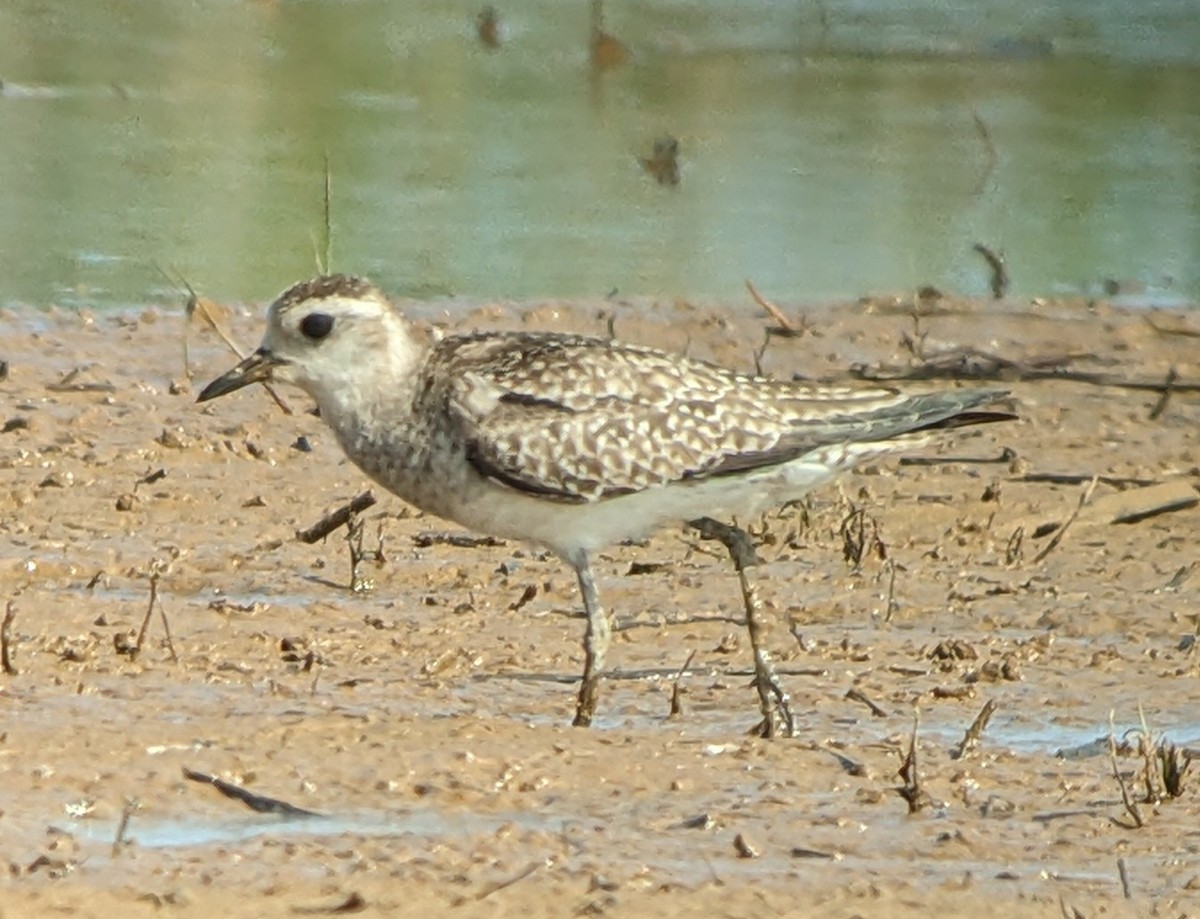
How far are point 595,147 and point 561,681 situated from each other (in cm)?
1229

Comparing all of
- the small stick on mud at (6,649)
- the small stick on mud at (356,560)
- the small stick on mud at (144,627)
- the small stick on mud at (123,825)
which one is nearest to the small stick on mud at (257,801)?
the small stick on mud at (123,825)

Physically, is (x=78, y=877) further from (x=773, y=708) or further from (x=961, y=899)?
(x=773, y=708)

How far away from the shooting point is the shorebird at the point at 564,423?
8.31m

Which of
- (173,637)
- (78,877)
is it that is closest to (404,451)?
(173,637)

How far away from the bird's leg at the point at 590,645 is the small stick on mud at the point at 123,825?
64.9 inches

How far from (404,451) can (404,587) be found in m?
1.40

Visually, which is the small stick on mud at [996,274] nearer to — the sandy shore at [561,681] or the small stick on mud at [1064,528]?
the sandy shore at [561,681]

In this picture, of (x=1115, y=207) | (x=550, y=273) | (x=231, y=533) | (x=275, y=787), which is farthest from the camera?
(x=1115, y=207)

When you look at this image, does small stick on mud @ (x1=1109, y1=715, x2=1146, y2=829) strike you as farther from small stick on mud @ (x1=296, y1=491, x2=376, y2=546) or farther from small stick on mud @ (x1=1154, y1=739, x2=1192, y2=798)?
small stick on mud @ (x1=296, y1=491, x2=376, y2=546)

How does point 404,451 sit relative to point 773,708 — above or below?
above

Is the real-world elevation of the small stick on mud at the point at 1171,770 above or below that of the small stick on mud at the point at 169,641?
above

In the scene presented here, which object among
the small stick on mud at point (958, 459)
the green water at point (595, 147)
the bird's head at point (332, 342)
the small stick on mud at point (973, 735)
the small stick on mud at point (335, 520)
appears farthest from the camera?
the green water at point (595, 147)

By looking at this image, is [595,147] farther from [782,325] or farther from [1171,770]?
[1171,770]

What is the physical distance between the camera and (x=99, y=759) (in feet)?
23.1
